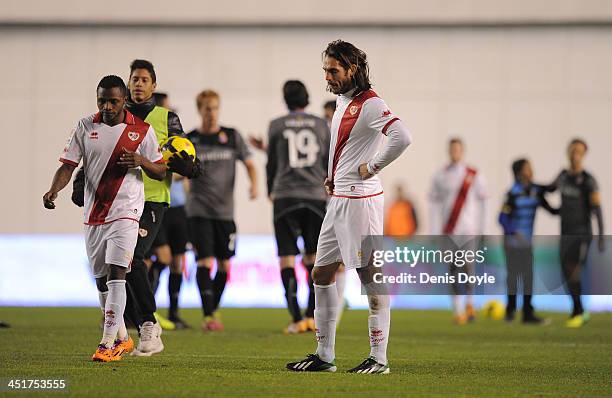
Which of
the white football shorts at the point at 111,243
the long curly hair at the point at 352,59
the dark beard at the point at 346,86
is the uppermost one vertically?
the long curly hair at the point at 352,59

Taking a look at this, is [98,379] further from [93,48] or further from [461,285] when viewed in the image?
[93,48]

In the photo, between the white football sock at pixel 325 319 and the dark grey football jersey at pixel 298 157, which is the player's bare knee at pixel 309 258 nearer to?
the dark grey football jersey at pixel 298 157

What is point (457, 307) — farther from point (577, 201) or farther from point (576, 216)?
point (577, 201)

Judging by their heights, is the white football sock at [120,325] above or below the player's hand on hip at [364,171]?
below

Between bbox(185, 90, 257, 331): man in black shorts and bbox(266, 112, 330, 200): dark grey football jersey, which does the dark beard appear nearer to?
bbox(266, 112, 330, 200): dark grey football jersey

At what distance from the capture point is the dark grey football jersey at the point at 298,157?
1292 cm

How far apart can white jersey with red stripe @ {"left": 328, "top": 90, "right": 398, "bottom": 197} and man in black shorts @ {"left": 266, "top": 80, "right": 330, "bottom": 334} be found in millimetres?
4757

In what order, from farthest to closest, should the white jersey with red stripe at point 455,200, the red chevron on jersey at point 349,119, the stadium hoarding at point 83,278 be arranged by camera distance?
the stadium hoarding at point 83,278 → the white jersey with red stripe at point 455,200 → the red chevron on jersey at point 349,119

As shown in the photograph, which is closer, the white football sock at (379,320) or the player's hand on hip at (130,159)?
the white football sock at (379,320)

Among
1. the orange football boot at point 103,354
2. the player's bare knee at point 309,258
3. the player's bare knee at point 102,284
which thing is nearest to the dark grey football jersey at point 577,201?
the player's bare knee at point 309,258

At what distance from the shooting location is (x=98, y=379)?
24.3ft

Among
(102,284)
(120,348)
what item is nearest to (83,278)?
(102,284)

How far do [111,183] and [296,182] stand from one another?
447cm

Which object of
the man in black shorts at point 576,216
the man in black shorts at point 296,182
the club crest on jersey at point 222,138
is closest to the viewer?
the man in black shorts at point 296,182
